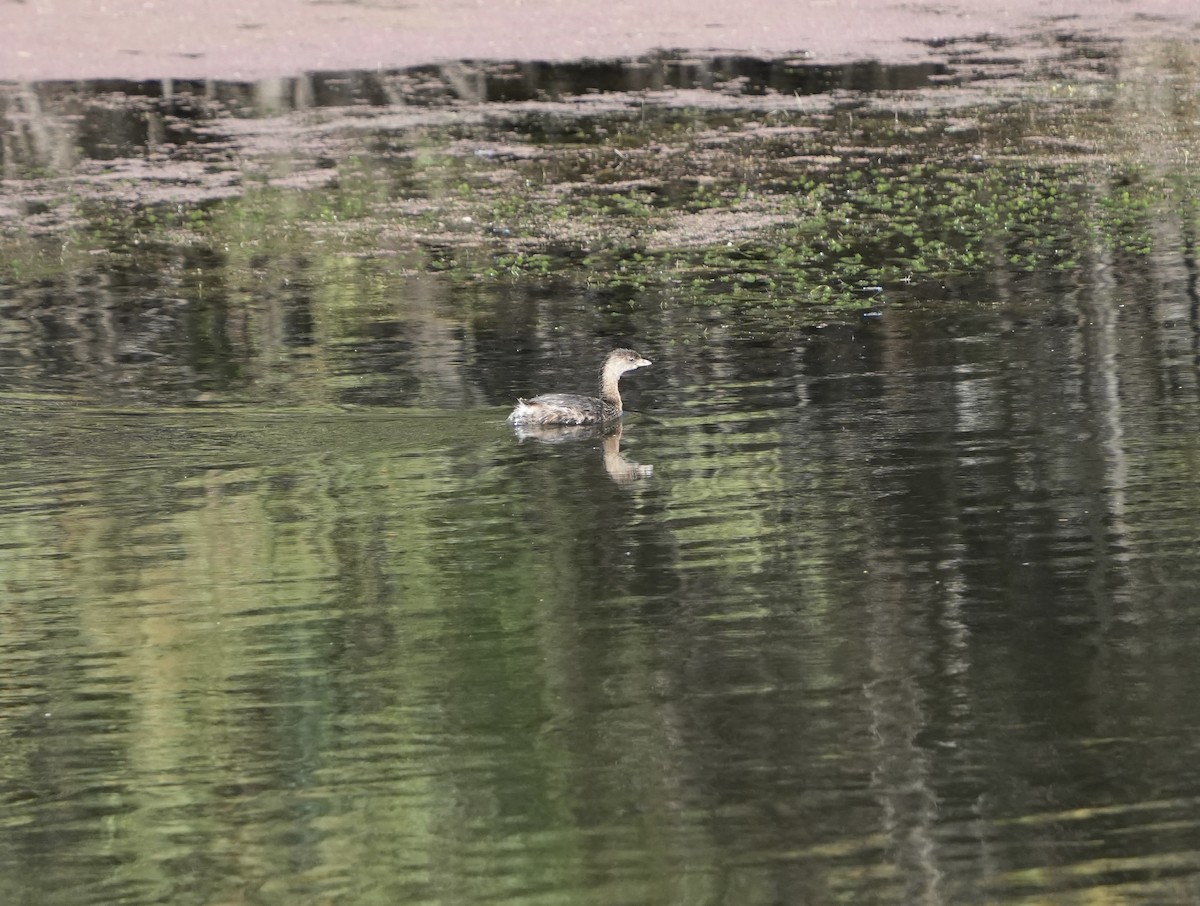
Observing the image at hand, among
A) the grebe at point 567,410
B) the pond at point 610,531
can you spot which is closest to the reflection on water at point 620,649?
the pond at point 610,531

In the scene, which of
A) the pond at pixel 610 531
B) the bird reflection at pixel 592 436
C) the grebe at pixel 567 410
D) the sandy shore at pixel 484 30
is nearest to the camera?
the pond at pixel 610 531

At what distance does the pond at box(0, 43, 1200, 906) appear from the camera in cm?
582

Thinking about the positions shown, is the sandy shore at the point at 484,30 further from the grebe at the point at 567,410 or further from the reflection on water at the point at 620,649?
the reflection on water at the point at 620,649

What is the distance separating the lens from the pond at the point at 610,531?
5824 mm

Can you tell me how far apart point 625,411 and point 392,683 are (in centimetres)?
435

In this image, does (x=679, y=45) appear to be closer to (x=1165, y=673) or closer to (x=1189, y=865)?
(x=1165, y=673)

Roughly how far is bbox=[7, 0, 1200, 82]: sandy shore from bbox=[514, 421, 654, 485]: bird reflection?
12.4m

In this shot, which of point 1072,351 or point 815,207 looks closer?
point 1072,351

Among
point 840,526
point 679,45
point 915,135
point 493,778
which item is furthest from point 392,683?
point 679,45

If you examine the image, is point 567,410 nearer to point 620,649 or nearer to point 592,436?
point 592,436

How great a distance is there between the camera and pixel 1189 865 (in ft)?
17.8

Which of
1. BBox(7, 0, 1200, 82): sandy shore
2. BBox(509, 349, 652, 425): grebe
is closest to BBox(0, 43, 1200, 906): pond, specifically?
BBox(509, 349, 652, 425): grebe

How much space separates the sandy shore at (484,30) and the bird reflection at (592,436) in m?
12.4

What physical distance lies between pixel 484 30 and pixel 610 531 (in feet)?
53.4
